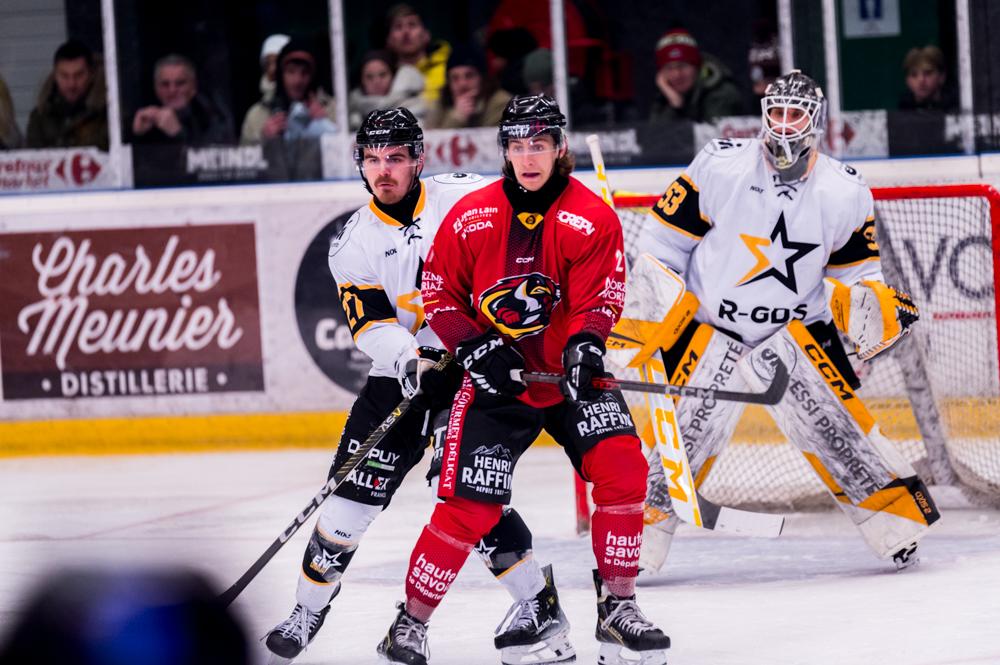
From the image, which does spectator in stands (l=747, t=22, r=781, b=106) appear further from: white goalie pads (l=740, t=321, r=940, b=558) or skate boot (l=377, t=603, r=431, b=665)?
skate boot (l=377, t=603, r=431, b=665)

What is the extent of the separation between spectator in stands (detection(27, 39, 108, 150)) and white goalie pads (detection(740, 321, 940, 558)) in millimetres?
3470

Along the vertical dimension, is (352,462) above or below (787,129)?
below

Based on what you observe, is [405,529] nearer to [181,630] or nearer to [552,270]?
[552,270]

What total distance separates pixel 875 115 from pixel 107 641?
16.8 ft

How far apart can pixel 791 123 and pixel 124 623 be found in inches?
113

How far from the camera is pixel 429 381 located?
11.7ft

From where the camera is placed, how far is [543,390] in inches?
138

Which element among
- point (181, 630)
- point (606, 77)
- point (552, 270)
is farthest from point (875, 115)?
point (181, 630)

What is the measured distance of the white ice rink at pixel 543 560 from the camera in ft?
12.0

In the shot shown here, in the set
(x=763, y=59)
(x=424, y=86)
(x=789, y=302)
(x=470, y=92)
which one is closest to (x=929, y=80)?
(x=763, y=59)

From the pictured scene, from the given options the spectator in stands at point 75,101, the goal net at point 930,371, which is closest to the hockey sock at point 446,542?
the goal net at point 930,371

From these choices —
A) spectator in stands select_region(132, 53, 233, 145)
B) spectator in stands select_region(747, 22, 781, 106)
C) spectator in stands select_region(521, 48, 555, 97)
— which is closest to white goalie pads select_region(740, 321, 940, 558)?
spectator in stands select_region(747, 22, 781, 106)

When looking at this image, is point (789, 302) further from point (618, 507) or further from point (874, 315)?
point (618, 507)

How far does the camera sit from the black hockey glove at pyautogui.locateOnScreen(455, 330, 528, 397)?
3389 millimetres
